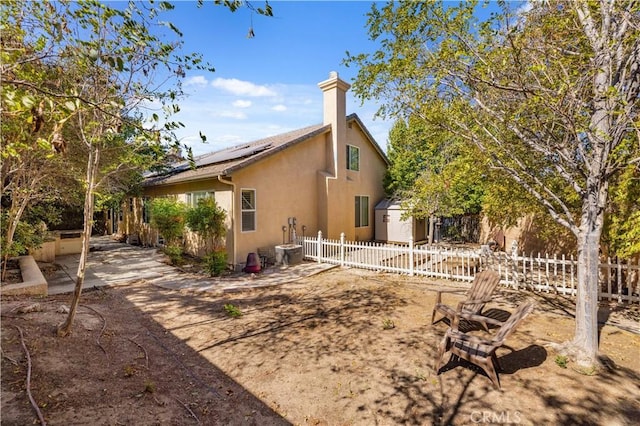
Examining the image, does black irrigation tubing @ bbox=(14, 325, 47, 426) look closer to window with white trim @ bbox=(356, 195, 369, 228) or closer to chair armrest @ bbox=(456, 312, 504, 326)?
chair armrest @ bbox=(456, 312, 504, 326)

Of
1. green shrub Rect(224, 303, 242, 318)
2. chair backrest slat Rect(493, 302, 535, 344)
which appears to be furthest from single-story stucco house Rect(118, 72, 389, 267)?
chair backrest slat Rect(493, 302, 535, 344)

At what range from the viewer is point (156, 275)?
1000 centimetres

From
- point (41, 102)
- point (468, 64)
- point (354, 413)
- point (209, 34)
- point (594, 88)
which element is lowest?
point (354, 413)

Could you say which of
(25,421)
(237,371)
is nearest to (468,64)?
(237,371)

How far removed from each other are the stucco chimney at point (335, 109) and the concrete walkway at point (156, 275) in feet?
19.8

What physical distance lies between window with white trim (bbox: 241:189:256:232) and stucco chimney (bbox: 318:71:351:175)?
463 centimetres

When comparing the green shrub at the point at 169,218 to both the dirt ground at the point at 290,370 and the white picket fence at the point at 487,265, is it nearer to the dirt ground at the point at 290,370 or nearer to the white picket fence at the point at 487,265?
the white picket fence at the point at 487,265

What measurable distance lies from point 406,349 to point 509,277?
530cm

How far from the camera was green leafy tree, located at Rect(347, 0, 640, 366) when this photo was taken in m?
4.25

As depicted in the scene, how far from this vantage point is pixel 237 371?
439 cm

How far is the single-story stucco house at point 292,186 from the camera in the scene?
1105 centimetres

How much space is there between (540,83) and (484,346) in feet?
13.5

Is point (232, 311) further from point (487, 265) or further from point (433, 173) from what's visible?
point (433, 173)

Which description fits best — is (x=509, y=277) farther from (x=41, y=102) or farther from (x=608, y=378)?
(x=41, y=102)
